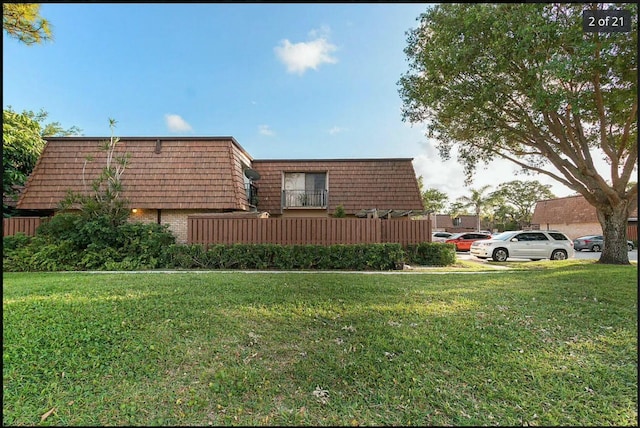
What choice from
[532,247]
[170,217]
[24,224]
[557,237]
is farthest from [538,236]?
[24,224]

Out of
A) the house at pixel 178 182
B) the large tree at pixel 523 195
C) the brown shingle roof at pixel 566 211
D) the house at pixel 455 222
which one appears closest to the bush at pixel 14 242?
the house at pixel 178 182

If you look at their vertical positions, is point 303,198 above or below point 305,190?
below

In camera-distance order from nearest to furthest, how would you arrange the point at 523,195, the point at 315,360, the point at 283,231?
the point at 315,360, the point at 283,231, the point at 523,195

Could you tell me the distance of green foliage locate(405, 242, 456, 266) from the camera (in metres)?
11.1

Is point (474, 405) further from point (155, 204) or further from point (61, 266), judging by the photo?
point (155, 204)

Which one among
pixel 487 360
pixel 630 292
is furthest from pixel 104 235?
pixel 630 292

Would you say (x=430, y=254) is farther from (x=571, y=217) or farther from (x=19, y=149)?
(x=571, y=217)

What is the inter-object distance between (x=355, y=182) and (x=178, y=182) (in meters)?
8.53

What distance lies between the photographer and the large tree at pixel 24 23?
13.6ft

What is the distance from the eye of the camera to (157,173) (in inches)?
477

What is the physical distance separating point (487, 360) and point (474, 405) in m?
0.77

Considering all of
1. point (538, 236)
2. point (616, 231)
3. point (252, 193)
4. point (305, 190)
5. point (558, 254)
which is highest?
point (305, 190)

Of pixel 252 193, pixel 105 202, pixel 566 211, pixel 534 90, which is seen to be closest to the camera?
pixel 534 90

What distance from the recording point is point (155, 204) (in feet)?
37.8
